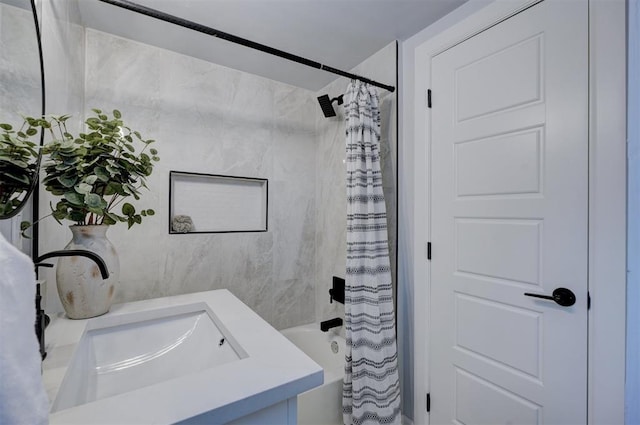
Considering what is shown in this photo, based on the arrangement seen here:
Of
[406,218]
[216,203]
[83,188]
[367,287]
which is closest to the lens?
[83,188]

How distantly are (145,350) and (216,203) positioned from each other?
1.18m

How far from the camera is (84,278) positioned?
3.29 ft

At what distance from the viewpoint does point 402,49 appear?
1.79 metres

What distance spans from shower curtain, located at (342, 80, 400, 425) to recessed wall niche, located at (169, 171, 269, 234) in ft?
2.93

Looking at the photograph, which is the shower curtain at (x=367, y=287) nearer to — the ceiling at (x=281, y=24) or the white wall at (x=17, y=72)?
the ceiling at (x=281, y=24)

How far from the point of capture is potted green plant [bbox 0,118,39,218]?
0.62 m

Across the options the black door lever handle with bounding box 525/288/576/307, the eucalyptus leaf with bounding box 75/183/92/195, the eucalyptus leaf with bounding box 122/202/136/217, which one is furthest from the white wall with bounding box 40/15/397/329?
the black door lever handle with bounding box 525/288/576/307

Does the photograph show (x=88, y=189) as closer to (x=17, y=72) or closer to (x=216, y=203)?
(x=17, y=72)

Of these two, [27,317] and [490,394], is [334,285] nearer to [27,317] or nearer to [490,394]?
[490,394]

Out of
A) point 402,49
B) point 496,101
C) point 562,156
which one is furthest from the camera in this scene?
point 402,49

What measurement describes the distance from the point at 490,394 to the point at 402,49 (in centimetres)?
197

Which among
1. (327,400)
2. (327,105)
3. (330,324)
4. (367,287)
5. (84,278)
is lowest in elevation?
(327,400)

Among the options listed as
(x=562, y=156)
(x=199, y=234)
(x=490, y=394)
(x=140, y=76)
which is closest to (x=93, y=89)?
(x=140, y=76)

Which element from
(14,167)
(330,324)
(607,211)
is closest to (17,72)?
(14,167)
